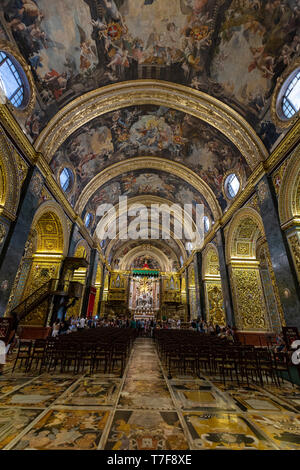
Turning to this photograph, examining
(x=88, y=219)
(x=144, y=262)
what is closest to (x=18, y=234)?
(x=88, y=219)

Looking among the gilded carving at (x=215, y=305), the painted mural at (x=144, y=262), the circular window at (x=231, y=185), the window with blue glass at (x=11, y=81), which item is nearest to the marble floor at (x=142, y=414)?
the window with blue glass at (x=11, y=81)

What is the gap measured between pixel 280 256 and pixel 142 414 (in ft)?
22.5

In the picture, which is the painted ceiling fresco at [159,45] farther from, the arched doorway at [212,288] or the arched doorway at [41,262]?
the arched doorway at [212,288]

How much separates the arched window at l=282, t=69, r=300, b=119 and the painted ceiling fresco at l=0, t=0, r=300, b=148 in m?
0.63

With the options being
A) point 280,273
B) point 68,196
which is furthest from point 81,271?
point 280,273

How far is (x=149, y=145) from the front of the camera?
45.8ft

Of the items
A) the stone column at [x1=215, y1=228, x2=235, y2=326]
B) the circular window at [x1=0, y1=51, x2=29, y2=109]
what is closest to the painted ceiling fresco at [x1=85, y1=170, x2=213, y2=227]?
the stone column at [x1=215, y1=228, x2=235, y2=326]

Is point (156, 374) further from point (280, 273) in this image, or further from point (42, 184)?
point (42, 184)

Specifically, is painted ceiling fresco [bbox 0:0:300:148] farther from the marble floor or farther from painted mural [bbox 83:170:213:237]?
the marble floor

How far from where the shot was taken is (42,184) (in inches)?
361

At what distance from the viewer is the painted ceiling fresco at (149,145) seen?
36.7ft

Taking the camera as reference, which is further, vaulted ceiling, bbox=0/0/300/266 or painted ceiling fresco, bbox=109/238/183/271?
painted ceiling fresco, bbox=109/238/183/271

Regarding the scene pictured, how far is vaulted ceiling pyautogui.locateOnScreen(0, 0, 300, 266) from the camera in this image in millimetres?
7188

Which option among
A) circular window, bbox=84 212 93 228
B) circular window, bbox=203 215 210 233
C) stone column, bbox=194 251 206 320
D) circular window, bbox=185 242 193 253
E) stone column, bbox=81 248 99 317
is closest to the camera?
circular window, bbox=84 212 93 228
